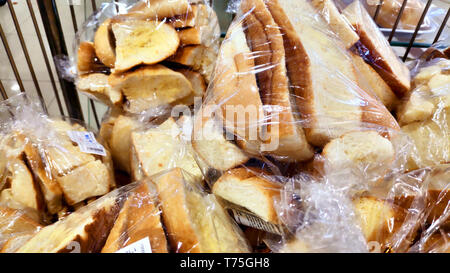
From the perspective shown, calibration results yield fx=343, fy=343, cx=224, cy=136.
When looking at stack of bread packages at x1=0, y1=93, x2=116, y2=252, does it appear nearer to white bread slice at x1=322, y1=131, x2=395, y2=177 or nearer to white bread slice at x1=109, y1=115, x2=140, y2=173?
white bread slice at x1=109, y1=115, x2=140, y2=173

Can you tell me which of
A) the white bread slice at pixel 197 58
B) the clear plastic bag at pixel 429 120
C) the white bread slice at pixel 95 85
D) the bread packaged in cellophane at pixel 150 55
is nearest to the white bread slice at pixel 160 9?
the bread packaged in cellophane at pixel 150 55

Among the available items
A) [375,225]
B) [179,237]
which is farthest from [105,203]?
[375,225]

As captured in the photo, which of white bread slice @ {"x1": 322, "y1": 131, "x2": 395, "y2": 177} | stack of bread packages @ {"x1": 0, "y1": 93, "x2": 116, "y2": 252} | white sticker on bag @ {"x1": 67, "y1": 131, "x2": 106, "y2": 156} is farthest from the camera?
white sticker on bag @ {"x1": 67, "y1": 131, "x2": 106, "y2": 156}

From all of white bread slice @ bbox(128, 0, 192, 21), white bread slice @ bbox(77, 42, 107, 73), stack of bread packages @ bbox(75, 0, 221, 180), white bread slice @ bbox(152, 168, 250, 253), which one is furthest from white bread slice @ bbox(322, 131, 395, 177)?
white bread slice @ bbox(77, 42, 107, 73)

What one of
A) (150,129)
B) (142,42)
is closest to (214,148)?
(150,129)

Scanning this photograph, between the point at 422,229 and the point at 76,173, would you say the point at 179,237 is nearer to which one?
the point at 76,173

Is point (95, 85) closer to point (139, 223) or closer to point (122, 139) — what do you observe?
point (122, 139)
